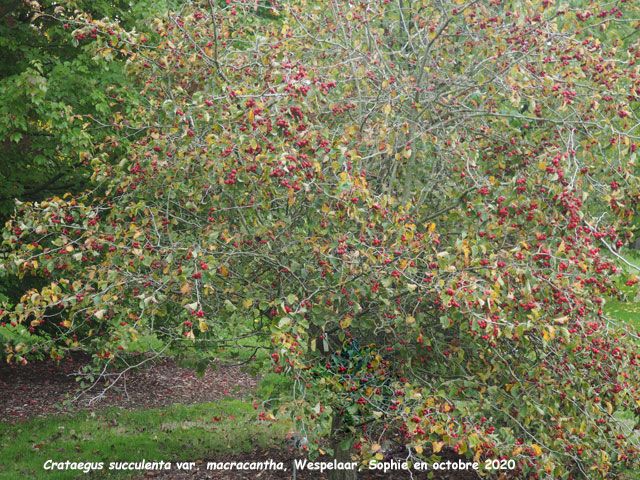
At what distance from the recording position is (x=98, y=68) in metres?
8.30

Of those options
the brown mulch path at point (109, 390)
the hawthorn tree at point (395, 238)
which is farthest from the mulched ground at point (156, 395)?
the hawthorn tree at point (395, 238)

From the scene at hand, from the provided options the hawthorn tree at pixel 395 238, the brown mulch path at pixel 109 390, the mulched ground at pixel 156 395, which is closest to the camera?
the hawthorn tree at pixel 395 238

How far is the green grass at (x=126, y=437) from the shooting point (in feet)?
24.5

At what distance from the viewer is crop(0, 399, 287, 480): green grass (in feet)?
24.5

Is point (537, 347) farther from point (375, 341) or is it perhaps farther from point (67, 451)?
point (67, 451)

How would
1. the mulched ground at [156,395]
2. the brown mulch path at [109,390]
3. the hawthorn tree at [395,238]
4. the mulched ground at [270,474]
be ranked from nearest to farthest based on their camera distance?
the hawthorn tree at [395,238] → the mulched ground at [270,474] → the mulched ground at [156,395] → the brown mulch path at [109,390]

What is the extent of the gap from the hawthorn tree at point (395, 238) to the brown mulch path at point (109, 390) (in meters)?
5.08

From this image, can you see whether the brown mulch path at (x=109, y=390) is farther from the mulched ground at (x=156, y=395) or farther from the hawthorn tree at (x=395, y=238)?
the hawthorn tree at (x=395, y=238)

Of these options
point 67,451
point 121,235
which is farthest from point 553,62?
point 67,451

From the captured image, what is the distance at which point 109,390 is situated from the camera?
11.1 m

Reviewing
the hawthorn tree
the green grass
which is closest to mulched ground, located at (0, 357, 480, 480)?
the green grass

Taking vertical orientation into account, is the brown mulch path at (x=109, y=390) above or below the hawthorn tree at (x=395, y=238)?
below

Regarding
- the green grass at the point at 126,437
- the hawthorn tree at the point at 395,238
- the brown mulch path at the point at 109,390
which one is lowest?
the brown mulch path at the point at 109,390

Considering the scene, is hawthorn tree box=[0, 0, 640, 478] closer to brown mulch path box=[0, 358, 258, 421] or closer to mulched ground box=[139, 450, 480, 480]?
mulched ground box=[139, 450, 480, 480]
